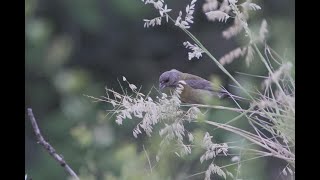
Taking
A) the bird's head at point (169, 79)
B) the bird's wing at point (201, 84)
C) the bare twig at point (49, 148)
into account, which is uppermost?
the bird's head at point (169, 79)

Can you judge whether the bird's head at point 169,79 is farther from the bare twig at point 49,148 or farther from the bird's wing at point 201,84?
the bare twig at point 49,148

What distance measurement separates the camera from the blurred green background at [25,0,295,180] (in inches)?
46.0

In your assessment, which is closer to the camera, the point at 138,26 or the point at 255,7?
the point at 255,7

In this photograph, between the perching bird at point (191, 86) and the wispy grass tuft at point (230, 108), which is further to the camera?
the perching bird at point (191, 86)

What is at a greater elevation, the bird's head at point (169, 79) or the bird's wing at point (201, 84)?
the bird's head at point (169, 79)

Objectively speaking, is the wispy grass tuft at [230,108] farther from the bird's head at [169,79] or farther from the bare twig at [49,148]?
the bare twig at [49,148]

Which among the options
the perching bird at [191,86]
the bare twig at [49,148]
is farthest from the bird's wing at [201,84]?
the bare twig at [49,148]

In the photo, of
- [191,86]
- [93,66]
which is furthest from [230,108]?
[93,66]

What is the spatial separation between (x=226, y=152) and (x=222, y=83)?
0.50 ft

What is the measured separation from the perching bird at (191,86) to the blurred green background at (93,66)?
0.02 m

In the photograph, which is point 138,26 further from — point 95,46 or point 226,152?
point 226,152

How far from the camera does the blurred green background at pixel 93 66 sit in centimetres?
117
